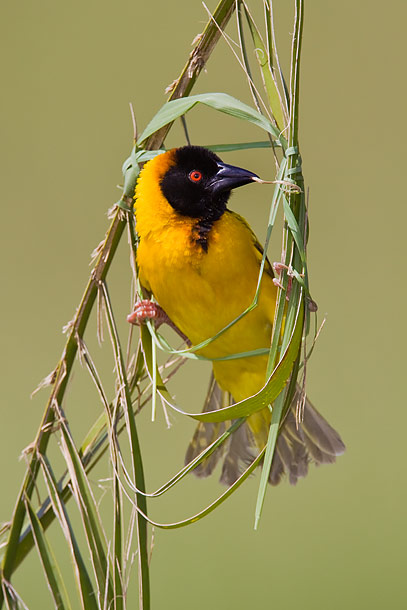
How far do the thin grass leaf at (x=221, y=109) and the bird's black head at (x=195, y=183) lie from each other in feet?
1.22

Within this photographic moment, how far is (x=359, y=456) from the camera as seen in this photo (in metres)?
3.24

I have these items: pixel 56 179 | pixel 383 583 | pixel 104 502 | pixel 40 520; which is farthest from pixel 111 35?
pixel 40 520

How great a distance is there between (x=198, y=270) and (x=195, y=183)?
0.53ft

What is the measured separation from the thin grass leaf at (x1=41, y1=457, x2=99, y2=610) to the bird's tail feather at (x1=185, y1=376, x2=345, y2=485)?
60 cm

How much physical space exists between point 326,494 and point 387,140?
1.56m

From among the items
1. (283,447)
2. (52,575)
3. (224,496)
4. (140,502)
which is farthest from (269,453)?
(283,447)

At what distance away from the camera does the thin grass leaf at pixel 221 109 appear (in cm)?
99

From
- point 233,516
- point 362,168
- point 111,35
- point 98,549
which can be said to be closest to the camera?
point 98,549

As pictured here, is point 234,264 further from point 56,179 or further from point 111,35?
point 111,35

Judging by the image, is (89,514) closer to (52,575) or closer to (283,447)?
(52,575)

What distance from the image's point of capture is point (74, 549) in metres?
1.10

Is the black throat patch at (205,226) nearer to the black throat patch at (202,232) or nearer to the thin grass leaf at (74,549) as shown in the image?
the black throat patch at (202,232)

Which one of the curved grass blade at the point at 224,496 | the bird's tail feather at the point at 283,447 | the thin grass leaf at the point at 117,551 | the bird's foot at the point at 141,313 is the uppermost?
the bird's foot at the point at 141,313

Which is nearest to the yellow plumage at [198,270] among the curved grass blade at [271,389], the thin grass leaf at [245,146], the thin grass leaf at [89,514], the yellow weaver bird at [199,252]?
the yellow weaver bird at [199,252]
